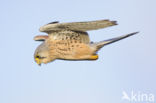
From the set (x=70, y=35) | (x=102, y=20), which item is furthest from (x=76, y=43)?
(x=102, y=20)

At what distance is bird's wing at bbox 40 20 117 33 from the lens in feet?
37.9

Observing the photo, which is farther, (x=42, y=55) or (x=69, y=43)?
(x=42, y=55)

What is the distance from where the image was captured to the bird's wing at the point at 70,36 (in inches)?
489

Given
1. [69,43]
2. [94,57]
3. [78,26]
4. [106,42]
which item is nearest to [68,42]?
[69,43]

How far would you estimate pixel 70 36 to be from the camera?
12430 mm

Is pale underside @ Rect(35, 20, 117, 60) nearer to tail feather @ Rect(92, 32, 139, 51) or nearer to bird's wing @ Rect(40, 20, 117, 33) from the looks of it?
bird's wing @ Rect(40, 20, 117, 33)

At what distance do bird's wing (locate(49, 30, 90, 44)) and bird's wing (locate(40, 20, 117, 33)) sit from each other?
149 millimetres

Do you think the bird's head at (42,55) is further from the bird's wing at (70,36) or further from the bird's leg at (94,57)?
the bird's leg at (94,57)

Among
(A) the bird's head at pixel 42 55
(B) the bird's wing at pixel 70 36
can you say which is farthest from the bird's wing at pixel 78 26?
(A) the bird's head at pixel 42 55

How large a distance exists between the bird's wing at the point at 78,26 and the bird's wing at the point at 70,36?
15 centimetres

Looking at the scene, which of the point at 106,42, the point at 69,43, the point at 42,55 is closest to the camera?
the point at 106,42

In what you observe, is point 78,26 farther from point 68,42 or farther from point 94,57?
point 94,57

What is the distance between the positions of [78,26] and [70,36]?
1.83ft

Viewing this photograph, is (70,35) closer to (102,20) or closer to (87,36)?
(87,36)
